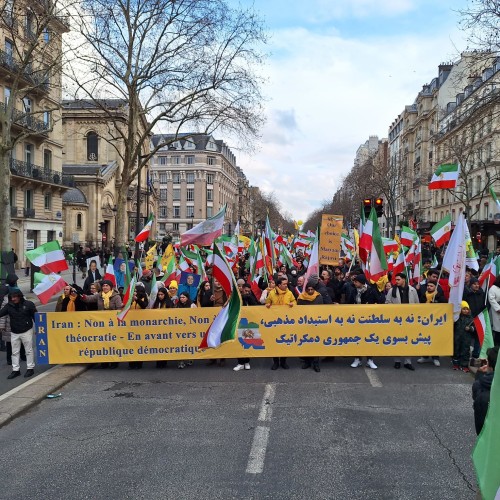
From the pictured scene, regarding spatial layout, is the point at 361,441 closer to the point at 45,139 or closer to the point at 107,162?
the point at 45,139

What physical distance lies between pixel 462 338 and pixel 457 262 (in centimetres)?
137

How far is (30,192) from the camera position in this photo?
35.1m

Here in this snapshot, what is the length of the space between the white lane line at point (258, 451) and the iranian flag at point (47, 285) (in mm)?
4902

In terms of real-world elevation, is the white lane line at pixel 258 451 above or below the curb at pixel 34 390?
below

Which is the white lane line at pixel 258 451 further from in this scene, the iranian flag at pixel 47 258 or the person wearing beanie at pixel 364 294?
the iranian flag at pixel 47 258

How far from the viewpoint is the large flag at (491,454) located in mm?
2521

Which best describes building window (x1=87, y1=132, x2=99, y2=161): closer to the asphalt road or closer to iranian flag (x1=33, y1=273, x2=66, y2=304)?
iranian flag (x1=33, y1=273, x2=66, y2=304)

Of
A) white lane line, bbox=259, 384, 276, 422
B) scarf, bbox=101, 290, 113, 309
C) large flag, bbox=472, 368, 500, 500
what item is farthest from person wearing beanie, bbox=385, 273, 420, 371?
large flag, bbox=472, 368, 500, 500

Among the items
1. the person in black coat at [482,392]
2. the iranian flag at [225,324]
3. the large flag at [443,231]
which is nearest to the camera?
the person in black coat at [482,392]

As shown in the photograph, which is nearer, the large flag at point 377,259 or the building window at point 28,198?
the large flag at point 377,259

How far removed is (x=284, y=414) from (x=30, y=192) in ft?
111

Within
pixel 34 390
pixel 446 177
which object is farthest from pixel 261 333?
pixel 446 177

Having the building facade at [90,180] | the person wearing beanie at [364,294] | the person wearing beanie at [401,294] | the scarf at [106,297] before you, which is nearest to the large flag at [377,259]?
the person wearing beanie at [364,294]

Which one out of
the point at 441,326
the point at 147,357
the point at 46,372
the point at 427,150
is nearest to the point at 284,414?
the point at 147,357
